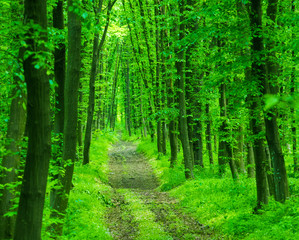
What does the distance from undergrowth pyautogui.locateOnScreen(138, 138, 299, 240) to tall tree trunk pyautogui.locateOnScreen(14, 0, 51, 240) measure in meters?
5.70

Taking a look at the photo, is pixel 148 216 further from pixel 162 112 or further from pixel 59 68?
pixel 162 112

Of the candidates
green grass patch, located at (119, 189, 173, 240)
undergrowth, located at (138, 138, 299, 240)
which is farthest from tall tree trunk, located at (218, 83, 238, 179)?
green grass patch, located at (119, 189, 173, 240)

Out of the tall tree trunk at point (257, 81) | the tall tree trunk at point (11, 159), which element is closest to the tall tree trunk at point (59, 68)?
the tall tree trunk at point (11, 159)

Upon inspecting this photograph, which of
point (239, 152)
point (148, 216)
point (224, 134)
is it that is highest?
point (224, 134)

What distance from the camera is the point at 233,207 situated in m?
11.1

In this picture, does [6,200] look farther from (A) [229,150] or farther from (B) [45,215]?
(A) [229,150]

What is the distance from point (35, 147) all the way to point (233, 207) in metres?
8.74

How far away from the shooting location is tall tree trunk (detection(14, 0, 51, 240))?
4.04 metres

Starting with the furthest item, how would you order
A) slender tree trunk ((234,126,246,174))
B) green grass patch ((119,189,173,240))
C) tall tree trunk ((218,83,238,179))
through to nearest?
slender tree trunk ((234,126,246,174)), tall tree trunk ((218,83,238,179)), green grass patch ((119,189,173,240))

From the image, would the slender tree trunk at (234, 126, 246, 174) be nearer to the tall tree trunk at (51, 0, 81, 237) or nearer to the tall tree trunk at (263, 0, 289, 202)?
the tall tree trunk at (263, 0, 289, 202)

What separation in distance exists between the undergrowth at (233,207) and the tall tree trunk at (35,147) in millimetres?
5698

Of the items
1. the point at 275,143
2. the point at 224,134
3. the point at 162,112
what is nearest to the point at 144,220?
the point at 224,134

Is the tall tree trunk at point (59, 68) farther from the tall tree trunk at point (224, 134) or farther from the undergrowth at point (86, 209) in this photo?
the tall tree trunk at point (224, 134)

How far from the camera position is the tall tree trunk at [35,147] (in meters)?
4.04
